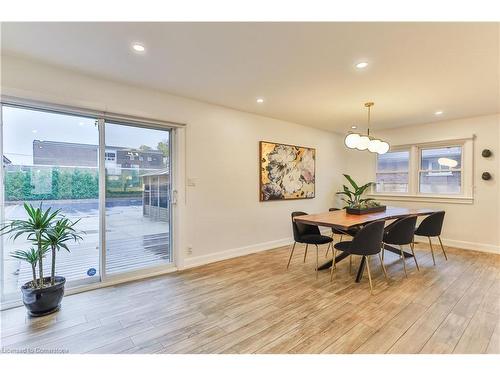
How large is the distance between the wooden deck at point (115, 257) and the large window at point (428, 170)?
5034 millimetres

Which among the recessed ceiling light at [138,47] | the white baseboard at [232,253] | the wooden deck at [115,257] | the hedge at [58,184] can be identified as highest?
the recessed ceiling light at [138,47]

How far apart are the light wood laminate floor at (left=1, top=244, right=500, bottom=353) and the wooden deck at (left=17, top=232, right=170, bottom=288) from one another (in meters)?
0.31

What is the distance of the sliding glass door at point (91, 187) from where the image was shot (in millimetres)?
2600

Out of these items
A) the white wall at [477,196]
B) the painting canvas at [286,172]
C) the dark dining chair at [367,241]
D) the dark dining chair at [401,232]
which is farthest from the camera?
the painting canvas at [286,172]

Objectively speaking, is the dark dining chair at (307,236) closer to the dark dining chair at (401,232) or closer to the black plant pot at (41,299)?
the dark dining chair at (401,232)

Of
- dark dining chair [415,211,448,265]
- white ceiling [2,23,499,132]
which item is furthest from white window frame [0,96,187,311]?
dark dining chair [415,211,448,265]

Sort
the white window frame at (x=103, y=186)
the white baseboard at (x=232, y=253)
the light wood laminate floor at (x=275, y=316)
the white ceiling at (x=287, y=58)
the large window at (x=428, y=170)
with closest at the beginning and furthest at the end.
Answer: the light wood laminate floor at (x=275, y=316) < the white ceiling at (x=287, y=58) < the white window frame at (x=103, y=186) < the white baseboard at (x=232, y=253) < the large window at (x=428, y=170)

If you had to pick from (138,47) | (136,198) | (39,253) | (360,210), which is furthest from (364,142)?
(39,253)

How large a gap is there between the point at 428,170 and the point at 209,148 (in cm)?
460

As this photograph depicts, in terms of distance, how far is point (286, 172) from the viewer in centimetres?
501

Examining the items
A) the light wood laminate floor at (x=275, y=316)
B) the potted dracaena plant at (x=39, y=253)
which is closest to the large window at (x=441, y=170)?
the light wood laminate floor at (x=275, y=316)

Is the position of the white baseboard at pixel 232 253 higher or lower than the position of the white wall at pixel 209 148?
lower

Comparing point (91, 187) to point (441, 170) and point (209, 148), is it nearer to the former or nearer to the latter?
point (209, 148)
